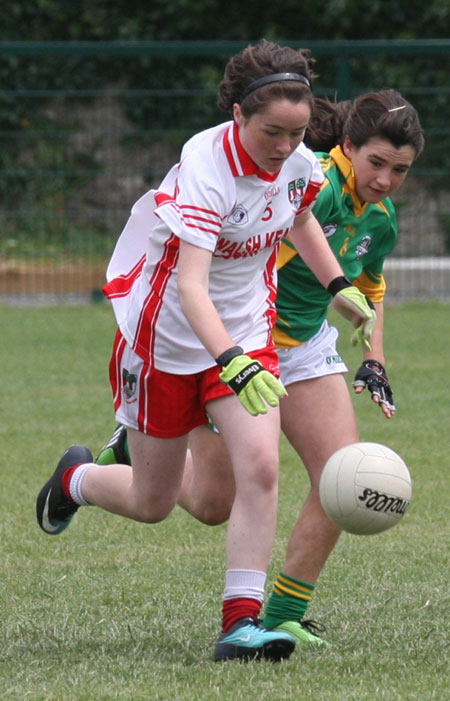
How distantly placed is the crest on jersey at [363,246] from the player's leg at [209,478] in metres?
0.81

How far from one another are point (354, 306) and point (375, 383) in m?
0.26

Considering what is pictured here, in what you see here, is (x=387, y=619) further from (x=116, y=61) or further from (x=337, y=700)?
(x=116, y=61)

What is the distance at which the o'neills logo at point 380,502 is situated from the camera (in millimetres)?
3816

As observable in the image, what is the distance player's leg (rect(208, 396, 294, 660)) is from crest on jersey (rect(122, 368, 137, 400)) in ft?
1.29

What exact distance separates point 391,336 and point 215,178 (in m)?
7.62

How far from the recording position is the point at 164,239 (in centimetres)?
401

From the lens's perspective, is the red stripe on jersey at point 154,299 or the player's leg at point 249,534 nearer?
the player's leg at point 249,534

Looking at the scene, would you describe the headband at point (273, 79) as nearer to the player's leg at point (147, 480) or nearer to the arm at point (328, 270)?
the arm at point (328, 270)

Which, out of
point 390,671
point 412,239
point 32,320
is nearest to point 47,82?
point 32,320

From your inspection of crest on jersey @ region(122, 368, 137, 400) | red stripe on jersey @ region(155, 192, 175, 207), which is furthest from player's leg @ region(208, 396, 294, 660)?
red stripe on jersey @ region(155, 192, 175, 207)

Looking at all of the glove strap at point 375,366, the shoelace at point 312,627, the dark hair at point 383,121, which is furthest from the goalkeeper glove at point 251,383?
the dark hair at point 383,121

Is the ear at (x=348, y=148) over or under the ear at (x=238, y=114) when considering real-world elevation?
under

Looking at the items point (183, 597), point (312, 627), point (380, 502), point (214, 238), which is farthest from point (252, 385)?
point (183, 597)

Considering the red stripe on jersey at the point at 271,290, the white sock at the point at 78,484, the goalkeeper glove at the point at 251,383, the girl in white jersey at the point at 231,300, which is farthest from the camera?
the white sock at the point at 78,484
